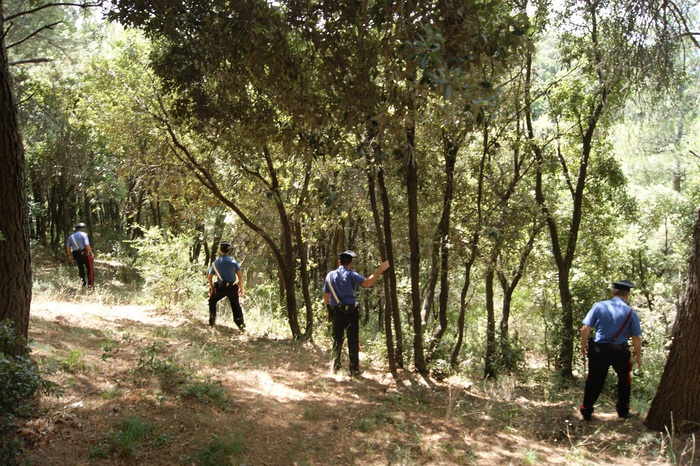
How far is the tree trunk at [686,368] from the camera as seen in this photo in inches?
223

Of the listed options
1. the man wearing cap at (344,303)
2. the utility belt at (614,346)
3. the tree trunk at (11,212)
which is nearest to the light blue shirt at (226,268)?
the man wearing cap at (344,303)

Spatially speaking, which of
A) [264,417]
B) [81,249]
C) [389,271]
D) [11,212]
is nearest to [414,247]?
[389,271]

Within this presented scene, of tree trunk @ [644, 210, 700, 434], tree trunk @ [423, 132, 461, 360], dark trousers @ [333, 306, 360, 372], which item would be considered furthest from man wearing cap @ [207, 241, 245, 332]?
tree trunk @ [644, 210, 700, 434]

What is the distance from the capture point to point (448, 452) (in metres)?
5.55

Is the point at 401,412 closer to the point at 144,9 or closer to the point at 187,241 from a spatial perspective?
the point at 144,9

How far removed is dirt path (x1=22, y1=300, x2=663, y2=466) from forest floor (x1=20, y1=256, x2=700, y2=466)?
0.05ft

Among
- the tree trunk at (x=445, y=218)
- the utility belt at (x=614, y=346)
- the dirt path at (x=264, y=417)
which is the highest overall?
the tree trunk at (x=445, y=218)

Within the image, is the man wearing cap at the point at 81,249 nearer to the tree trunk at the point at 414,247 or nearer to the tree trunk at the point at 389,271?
the tree trunk at the point at 389,271

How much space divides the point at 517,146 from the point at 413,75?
7.85 m

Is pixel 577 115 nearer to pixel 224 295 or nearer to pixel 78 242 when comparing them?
pixel 224 295

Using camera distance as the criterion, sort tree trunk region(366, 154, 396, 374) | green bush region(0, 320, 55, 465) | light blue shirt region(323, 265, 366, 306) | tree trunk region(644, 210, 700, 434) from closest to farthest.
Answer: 1. green bush region(0, 320, 55, 465)
2. tree trunk region(644, 210, 700, 434)
3. tree trunk region(366, 154, 396, 374)
4. light blue shirt region(323, 265, 366, 306)

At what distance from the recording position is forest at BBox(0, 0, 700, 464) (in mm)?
5738

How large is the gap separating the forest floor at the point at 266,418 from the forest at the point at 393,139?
0.90 m

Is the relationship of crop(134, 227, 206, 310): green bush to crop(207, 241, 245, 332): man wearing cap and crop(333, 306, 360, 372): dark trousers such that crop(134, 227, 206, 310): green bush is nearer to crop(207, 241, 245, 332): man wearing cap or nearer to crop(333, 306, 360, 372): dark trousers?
crop(207, 241, 245, 332): man wearing cap
